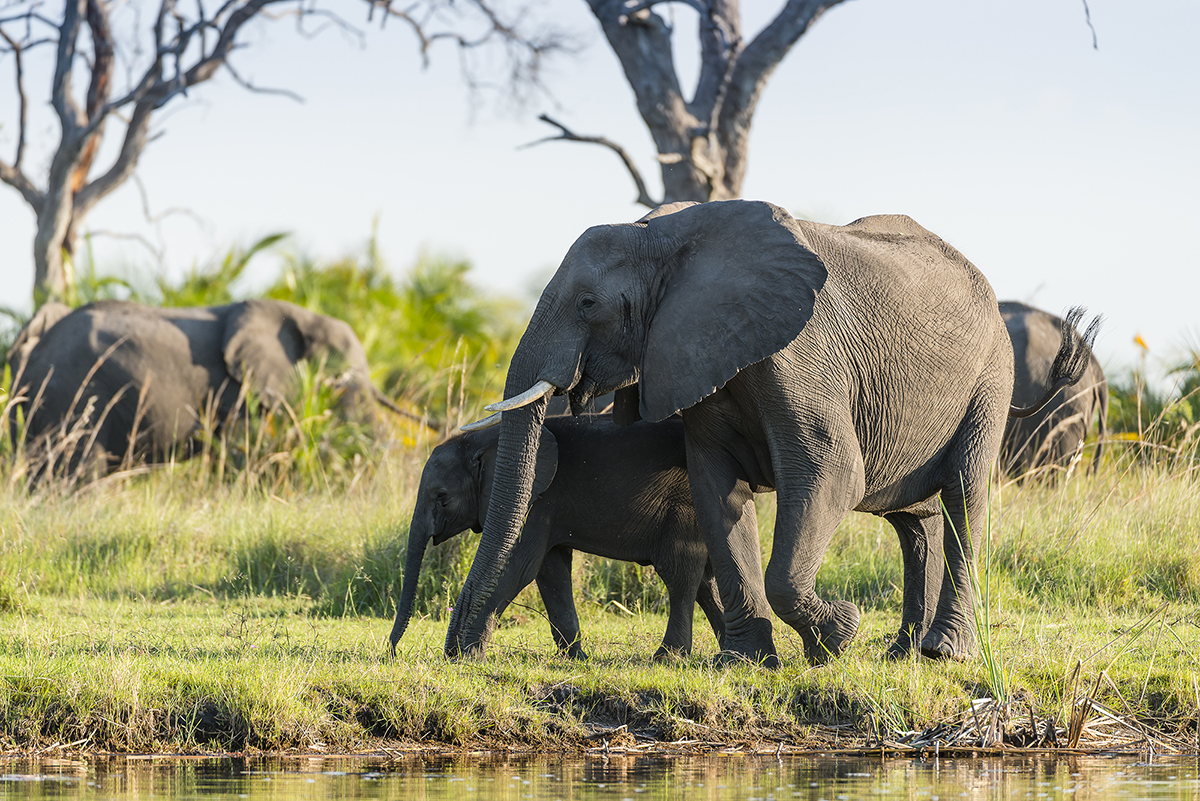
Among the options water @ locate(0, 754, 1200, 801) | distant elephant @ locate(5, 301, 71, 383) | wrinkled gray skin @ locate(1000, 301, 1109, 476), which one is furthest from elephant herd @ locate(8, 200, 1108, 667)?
distant elephant @ locate(5, 301, 71, 383)

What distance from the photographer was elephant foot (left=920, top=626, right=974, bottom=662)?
6.07 metres

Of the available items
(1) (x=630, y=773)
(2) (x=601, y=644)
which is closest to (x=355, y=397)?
(2) (x=601, y=644)

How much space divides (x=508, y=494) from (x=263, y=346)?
369 inches

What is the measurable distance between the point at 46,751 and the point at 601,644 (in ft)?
9.23

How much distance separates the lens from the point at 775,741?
5277 mm

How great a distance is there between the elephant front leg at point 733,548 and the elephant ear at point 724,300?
1.25 ft

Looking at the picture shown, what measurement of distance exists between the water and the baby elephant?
4.68 ft

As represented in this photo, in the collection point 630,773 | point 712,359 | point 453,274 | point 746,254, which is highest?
point 453,274

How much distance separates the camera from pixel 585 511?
6.45 metres

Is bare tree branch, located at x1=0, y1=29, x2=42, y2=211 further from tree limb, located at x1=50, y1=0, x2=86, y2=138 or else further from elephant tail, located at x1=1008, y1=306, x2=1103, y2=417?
elephant tail, located at x1=1008, y1=306, x2=1103, y2=417

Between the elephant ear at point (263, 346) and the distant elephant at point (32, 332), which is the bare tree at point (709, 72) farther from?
the distant elephant at point (32, 332)

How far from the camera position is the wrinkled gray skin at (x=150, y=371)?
1438cm

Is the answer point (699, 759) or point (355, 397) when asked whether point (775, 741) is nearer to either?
point (699, 759)

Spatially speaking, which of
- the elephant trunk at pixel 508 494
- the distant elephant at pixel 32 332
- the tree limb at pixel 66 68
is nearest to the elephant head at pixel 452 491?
the elephant trunk at pixel 508 494
